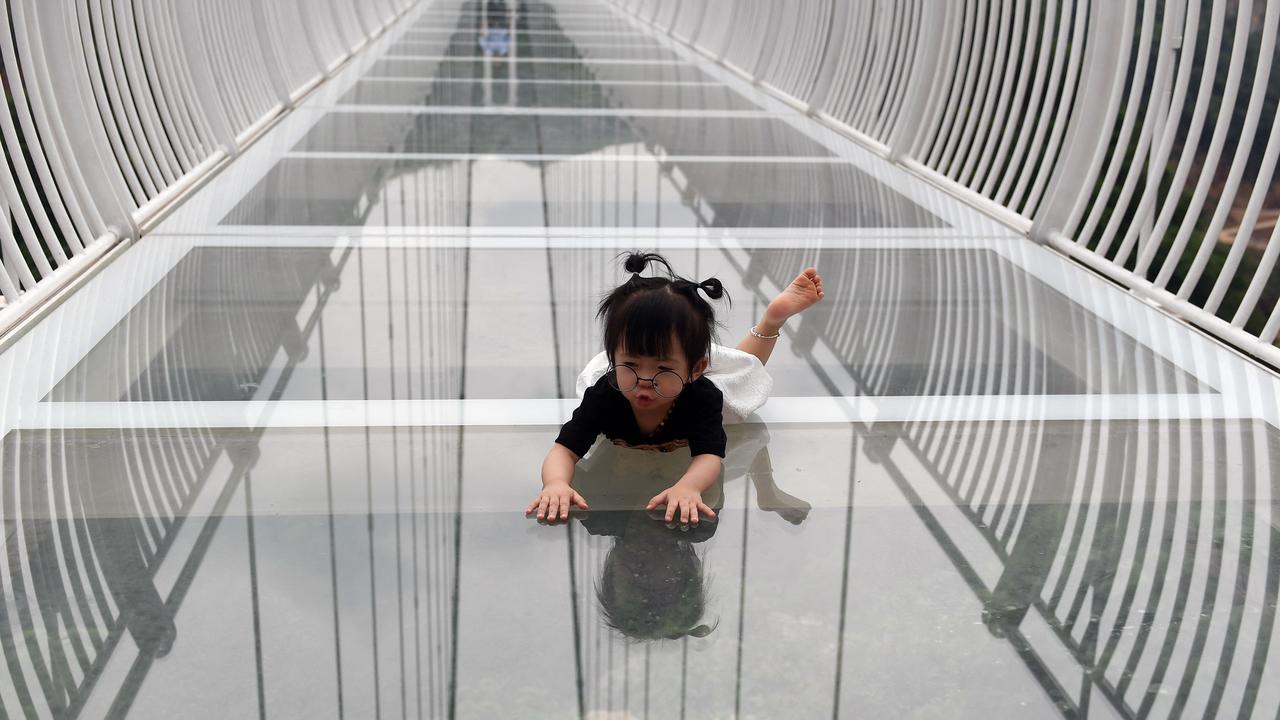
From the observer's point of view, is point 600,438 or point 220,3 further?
point 220,3

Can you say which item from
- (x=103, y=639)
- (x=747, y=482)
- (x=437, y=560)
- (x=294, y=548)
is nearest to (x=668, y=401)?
(x=747, y=482)

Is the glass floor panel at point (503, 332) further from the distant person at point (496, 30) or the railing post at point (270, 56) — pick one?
the distant person at point (496, 30)

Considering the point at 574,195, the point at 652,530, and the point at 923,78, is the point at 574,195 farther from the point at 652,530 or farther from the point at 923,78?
the point at 652,530

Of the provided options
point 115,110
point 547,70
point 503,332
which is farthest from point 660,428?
point 547,70

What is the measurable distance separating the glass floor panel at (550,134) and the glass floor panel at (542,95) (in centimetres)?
65

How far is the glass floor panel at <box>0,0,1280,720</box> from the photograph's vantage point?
6.71 feet

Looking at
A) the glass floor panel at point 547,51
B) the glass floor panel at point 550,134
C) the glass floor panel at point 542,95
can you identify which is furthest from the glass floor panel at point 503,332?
the glass floor panel at point 547,51

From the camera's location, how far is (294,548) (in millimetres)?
2457

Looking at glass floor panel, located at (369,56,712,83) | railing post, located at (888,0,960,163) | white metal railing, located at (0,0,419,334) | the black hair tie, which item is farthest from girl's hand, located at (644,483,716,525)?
glass floor panel, located at (369,56,712,83)

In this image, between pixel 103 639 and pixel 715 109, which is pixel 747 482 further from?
pixel 715 109

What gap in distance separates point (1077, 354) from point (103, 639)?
2.95m

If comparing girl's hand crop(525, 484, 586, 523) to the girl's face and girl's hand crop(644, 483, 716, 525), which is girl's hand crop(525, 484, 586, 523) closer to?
girl's hand crop(644, 483, 716, 525)

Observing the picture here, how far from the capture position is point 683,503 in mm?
2590

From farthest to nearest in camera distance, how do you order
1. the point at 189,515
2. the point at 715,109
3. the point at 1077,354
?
1. the point at 715,109
2. the point at 1077,354
3. the point at 189,515
